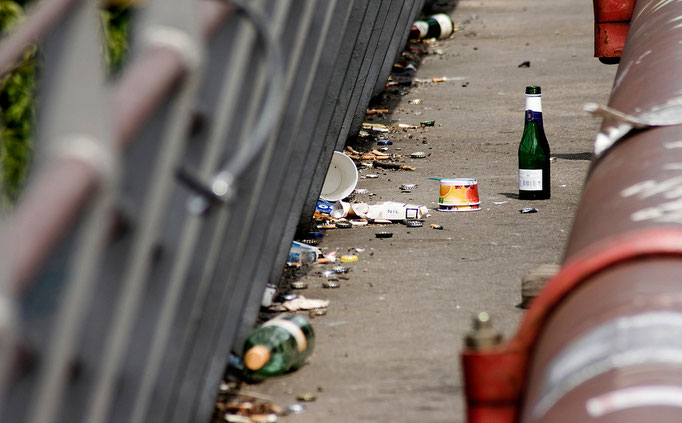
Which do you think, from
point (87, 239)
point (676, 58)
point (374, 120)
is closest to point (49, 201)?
point (87, 239)

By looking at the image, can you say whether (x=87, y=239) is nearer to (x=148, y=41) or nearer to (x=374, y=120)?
(x=148, y=41)

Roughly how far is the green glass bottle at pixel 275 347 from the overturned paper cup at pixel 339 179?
2682 millimetres

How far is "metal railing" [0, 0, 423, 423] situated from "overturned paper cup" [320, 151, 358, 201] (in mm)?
3737

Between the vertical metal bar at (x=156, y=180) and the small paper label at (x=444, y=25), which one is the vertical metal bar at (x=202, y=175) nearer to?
the vertical metal bar at (x=156, y=180)

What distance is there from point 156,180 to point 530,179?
524 centimetres

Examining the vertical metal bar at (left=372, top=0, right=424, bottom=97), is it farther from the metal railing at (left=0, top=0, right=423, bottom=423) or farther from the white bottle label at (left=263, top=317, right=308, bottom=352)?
the metal railing at (left=0, top=0, right=423, bottom=423)

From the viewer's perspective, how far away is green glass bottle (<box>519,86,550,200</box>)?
6684 millimetres

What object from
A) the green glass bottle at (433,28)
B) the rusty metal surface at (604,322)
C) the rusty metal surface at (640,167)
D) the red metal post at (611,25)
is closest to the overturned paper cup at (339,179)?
the red metal post at (611,25)

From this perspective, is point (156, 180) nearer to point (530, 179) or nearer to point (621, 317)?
point (621, 317)

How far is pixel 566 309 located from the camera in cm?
204

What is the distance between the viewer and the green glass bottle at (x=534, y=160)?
6.68m

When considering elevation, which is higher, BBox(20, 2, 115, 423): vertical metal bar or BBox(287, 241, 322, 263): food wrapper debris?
BBox(287, 241, 322, 263): food wrapper debris

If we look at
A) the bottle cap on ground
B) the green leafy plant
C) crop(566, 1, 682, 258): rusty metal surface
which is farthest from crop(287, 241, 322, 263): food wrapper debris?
the green leafy plant

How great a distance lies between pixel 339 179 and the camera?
6883mm
